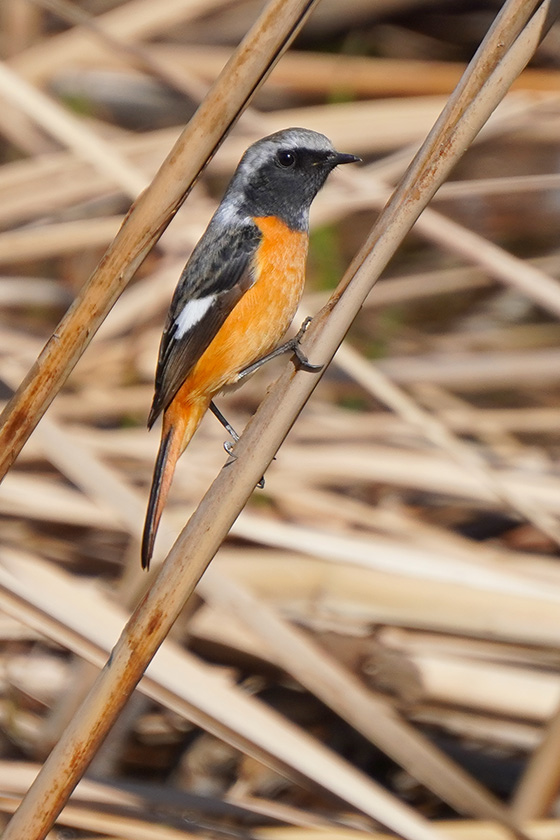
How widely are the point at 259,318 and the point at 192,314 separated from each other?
0.23 meters

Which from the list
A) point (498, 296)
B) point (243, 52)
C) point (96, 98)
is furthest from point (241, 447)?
point (96, 98)

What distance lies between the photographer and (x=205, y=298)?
→ 290cm

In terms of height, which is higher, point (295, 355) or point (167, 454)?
point (167, 454)

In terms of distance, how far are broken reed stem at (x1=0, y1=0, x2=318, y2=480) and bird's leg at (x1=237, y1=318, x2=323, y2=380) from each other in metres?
0.36

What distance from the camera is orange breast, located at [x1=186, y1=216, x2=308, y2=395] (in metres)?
2.81

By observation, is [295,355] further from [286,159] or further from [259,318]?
[286,159]

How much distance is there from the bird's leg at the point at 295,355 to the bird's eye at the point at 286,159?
55cm

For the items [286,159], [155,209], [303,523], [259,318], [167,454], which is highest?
[286,159]

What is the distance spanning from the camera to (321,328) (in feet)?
6.12

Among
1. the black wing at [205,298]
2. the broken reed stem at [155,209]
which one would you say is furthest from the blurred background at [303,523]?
the broken reed stem at [155,209]

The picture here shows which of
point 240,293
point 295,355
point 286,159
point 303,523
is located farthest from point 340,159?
point 303,523

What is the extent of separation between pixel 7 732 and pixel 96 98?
444 centimetres

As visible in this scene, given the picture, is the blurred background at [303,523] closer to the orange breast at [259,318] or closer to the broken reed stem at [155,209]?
the orange breast at [259,318]

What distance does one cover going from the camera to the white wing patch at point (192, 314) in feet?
9.46
